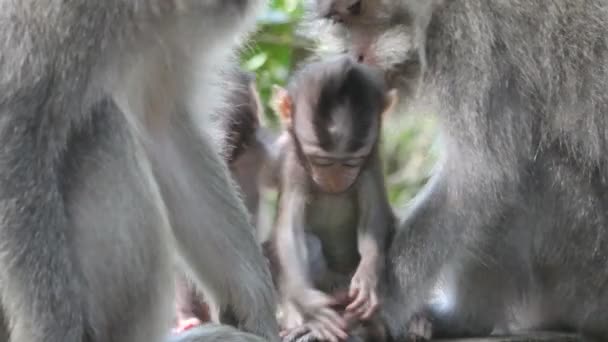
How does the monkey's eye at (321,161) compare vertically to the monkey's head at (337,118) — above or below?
below

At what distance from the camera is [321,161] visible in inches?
203

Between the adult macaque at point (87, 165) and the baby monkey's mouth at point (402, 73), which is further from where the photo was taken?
the baby monkey's mouth at point (402, 73)

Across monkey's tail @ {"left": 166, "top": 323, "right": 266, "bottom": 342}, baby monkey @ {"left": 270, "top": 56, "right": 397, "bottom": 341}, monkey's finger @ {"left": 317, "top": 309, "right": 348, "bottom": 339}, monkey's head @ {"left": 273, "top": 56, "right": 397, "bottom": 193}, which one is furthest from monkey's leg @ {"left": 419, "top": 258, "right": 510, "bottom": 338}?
monkey's tail @ {"left": 166, "top": 323, "right": 266, "bottom": 342}

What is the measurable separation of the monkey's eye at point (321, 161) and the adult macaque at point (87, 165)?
70 centimetres

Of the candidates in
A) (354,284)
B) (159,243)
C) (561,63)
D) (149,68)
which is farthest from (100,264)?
(561,63)

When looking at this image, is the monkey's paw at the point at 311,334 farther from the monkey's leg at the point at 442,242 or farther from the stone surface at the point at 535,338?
the stone surface at the point at 535,338

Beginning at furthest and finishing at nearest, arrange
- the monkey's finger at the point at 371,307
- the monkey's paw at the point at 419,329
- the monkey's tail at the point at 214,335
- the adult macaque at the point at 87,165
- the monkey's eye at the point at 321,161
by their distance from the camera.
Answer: the monkey's paw at the point at 419,329 → the monkey's eye at the point at 321,161 → the monkey's finger at the point at 371,307 → the monkey's tail at the point at 214,335 → the adult macaque at the point at 87,165

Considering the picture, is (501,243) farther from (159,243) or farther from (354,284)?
(159,243)

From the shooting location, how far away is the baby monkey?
5.05m

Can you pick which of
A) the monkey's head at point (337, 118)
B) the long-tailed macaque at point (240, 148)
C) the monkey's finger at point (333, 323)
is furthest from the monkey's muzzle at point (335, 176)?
the monkey's finger at point (333, 323)

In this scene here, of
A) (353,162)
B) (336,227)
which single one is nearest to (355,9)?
(353,162)

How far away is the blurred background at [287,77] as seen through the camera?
22.4 ft

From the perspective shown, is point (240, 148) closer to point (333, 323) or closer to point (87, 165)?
point (333, 323)

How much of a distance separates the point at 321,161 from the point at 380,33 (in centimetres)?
73
